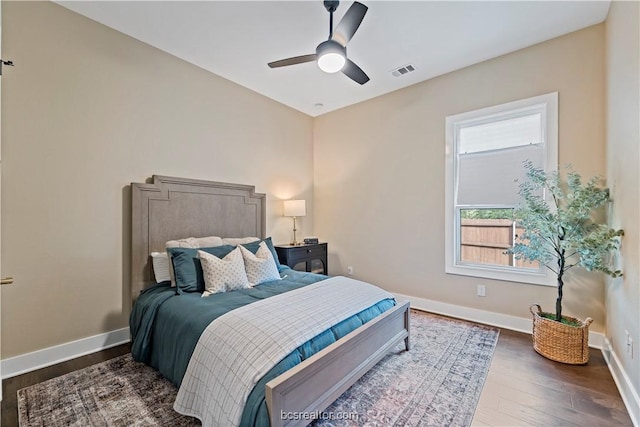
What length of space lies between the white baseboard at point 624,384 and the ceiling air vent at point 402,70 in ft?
11.3

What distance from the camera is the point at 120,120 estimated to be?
293 centimetres

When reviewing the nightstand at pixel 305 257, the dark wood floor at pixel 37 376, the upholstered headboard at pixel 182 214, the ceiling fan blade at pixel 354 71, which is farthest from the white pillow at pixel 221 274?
the ceiling fan blade at pixel 354 71

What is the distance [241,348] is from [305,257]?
277cm

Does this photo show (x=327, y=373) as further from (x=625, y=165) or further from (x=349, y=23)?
(x=625, y=165)

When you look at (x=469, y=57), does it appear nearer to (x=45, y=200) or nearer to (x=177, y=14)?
(x=177, y=14)

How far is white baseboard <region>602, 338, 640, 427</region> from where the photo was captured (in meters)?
1.79

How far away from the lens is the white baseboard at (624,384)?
1789 millimetres

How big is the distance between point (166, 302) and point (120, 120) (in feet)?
6.38

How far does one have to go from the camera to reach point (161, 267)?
292cm

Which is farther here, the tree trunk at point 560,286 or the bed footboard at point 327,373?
the tree trunk at point 560,286

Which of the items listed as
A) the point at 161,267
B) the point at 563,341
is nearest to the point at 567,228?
the point at 563,341

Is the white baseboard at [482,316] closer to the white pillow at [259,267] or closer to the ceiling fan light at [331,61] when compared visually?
the white pillow at [259,267]

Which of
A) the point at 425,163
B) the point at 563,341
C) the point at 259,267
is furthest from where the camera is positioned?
the point at 425,163

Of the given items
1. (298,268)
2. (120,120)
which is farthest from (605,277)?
(120,120)
